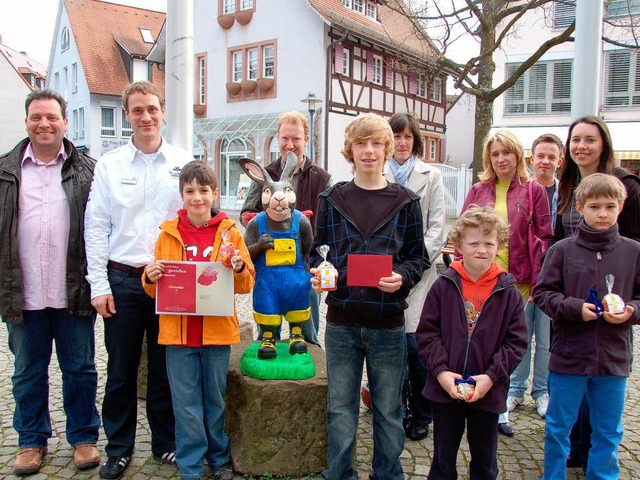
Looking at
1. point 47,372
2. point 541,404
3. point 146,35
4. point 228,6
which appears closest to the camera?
point 47,372

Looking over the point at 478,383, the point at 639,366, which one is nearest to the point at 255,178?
the point at 478,383

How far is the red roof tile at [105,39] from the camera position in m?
30.5

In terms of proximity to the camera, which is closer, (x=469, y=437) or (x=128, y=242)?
(x=469, y=437)

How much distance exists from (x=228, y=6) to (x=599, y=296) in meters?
23.2

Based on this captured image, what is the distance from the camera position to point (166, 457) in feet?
12.3

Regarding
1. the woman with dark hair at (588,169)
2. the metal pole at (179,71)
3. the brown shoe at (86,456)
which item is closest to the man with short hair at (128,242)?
the brown shoe at (86,456)

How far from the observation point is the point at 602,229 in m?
3.13

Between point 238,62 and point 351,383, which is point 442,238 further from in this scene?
point 238,62

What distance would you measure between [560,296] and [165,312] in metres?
2.18

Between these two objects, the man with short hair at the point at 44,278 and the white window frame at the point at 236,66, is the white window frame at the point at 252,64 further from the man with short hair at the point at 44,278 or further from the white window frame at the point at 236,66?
the man with short hair at the point at 44,278

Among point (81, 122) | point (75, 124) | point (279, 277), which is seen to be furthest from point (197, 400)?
point (75, 124)

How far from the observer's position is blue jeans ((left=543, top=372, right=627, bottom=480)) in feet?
10.5

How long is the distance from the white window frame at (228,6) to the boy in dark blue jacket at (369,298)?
22.1m

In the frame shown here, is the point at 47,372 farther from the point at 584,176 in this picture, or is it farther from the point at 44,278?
the point at 584,176
